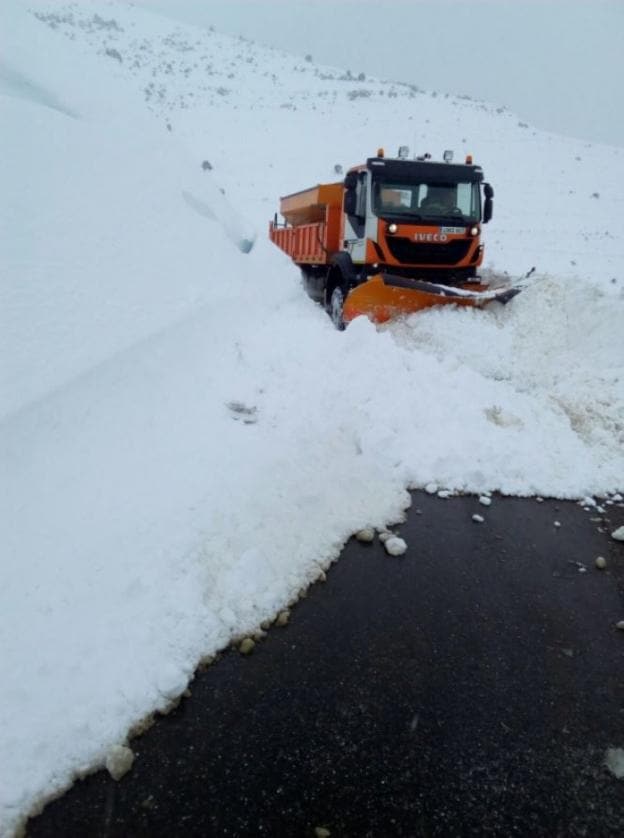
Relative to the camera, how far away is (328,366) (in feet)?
22.0

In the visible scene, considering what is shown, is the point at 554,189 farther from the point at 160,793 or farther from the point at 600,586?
the point at 160,793

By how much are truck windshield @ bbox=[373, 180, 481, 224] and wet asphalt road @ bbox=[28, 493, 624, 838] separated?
6316mm

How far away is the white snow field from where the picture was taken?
10.4 feet

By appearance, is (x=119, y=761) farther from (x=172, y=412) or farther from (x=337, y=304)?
(x=337, y=304)

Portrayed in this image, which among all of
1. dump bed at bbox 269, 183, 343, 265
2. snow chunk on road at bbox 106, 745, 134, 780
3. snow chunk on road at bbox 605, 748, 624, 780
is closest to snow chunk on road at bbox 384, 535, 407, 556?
snow chunk on road at bbox 605, 748, 624, 780

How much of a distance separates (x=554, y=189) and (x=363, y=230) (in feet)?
68.5

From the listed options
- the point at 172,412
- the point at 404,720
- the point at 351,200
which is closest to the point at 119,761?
the point at 404,720

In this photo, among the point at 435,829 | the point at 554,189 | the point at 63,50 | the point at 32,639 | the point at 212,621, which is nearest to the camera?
the point at 435,829

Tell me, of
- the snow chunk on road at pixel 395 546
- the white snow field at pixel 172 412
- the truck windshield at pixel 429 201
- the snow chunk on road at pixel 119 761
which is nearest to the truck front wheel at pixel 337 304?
the white snow field at pixel 172 412

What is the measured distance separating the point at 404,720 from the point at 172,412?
317 cm

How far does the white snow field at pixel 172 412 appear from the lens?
3.16m

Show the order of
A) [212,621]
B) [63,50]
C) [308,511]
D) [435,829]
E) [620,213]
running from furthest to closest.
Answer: [620,213] → [63,50] → [308,511] → [212,621] → [435,829]

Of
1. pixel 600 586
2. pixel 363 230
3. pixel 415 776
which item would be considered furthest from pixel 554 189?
pixel 415 776

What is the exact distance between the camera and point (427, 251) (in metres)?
8.98
